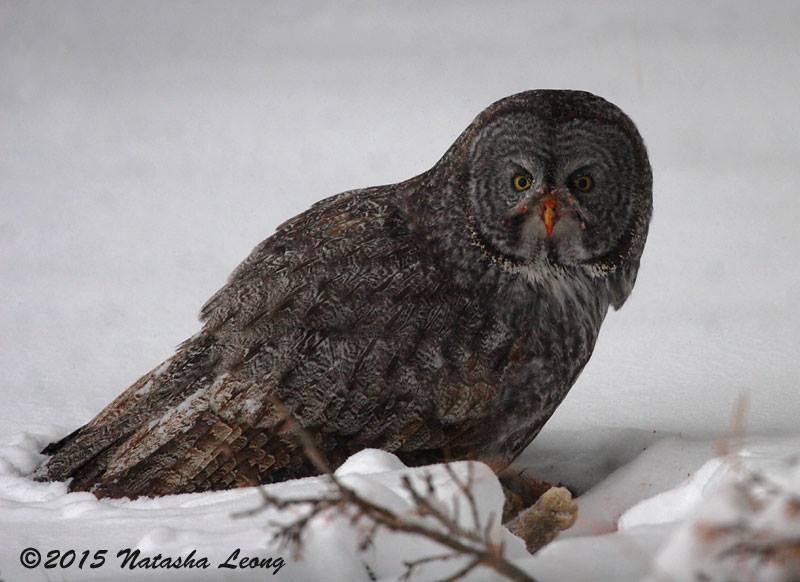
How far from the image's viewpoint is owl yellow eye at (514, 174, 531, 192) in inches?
127

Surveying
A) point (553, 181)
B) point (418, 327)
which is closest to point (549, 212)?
point (553, 181)

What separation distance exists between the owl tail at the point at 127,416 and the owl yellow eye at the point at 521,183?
1063 mm

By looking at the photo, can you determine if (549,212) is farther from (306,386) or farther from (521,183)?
(306,386)

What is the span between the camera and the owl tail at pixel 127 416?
3.19m

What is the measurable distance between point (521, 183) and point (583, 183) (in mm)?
197

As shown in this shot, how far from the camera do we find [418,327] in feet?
10.5

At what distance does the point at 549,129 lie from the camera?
3.19 m

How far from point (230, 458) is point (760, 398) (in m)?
2.15

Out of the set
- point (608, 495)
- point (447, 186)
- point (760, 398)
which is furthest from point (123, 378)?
point (760, 398)

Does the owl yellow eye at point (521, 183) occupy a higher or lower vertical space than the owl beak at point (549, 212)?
higher

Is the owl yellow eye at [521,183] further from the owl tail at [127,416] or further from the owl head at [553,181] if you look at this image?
the owl tail at [127,416]

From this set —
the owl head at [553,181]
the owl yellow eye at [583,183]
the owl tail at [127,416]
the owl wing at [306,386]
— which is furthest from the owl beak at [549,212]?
the owl tail at [127,416]

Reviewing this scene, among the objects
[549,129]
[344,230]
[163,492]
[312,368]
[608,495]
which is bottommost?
[608,495]

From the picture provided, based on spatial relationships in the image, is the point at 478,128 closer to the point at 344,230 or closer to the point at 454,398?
the point at 344,230
